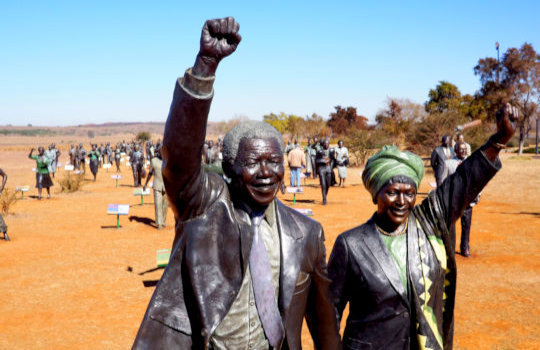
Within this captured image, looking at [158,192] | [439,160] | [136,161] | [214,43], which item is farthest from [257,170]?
[136,161]

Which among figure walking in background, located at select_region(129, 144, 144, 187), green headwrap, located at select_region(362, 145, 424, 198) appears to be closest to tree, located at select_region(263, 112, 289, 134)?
figure walking in background, located at select_region(129, 144, 144, 187)

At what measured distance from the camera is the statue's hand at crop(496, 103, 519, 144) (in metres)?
2.50

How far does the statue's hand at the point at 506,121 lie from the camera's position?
8.19ft

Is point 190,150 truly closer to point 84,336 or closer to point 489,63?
point 84,336

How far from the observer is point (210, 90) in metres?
1.53

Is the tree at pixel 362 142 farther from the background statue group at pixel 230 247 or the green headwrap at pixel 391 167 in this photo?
the background statue group at pixel 230 247

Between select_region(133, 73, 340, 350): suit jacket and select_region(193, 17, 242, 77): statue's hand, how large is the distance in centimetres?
11

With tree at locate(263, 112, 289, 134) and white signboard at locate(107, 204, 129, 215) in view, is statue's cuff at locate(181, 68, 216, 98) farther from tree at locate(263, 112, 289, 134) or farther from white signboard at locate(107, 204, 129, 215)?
tree at locate(263, 112, 289, 134)

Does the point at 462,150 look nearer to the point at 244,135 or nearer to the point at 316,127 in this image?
the point at 244,135

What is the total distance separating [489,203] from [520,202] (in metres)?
0.91

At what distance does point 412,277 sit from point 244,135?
134cm

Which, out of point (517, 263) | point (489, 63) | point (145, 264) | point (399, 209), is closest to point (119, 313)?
point (145, 264)

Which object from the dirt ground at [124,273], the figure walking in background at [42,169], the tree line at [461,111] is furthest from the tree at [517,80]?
the figure walking in background at [42,169]

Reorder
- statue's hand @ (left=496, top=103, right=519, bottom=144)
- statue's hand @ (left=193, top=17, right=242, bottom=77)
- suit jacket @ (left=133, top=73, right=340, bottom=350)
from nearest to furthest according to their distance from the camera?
statue's hand @ (left=193, top=17, right=242, bottom=77) < suit jacket @ (left=133, top=73, right=340, bottom=350) < statue's hand @ (left=496, top=103, right=519, bottom=144)
